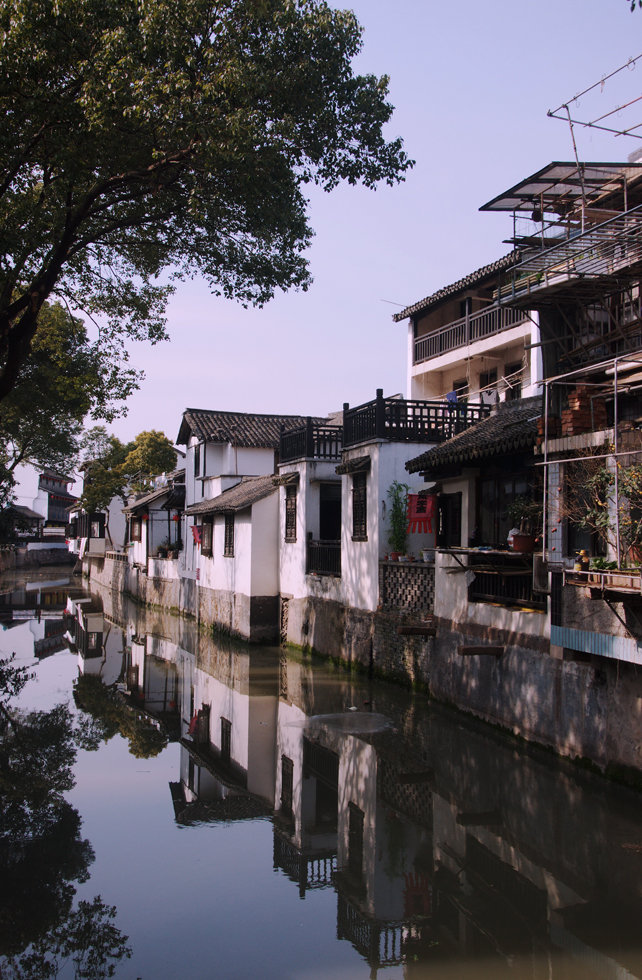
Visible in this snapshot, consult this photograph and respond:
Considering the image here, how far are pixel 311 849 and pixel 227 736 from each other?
5.19 metres

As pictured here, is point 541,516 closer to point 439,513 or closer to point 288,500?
point 439,513

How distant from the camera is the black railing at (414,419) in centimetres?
1725

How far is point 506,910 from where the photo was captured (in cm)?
689

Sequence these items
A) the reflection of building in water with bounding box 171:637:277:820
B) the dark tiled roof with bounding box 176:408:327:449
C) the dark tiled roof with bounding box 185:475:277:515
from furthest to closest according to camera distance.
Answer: the dark tiled roof with bounding box 176:408:327:449
the dark tiled roof with bounding box 185:475:277:515
the reflection of building in water with bounding box 171:637:277:820

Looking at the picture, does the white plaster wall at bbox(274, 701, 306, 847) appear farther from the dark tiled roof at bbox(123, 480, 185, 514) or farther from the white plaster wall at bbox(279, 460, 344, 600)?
the dark tiled roof at bbox(123, 480, 185, 514)

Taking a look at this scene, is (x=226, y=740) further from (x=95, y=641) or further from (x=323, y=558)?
(x=95, y=641)

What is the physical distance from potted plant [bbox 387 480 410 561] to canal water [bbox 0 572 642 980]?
3174 millimetres

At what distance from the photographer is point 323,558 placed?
2034cm

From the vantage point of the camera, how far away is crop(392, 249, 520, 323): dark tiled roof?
1950cm

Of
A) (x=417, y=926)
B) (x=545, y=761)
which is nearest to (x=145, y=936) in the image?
(x=417, y=926)

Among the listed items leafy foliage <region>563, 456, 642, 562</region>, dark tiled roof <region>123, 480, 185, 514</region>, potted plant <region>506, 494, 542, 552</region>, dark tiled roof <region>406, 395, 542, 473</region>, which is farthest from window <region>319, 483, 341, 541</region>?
dark tiled roof <region>123, 480, 185, 514</region>

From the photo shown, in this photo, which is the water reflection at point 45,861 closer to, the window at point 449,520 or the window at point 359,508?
the window at point 359,508

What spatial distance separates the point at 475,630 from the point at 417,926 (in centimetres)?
653

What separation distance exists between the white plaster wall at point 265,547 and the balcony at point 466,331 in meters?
6.52
